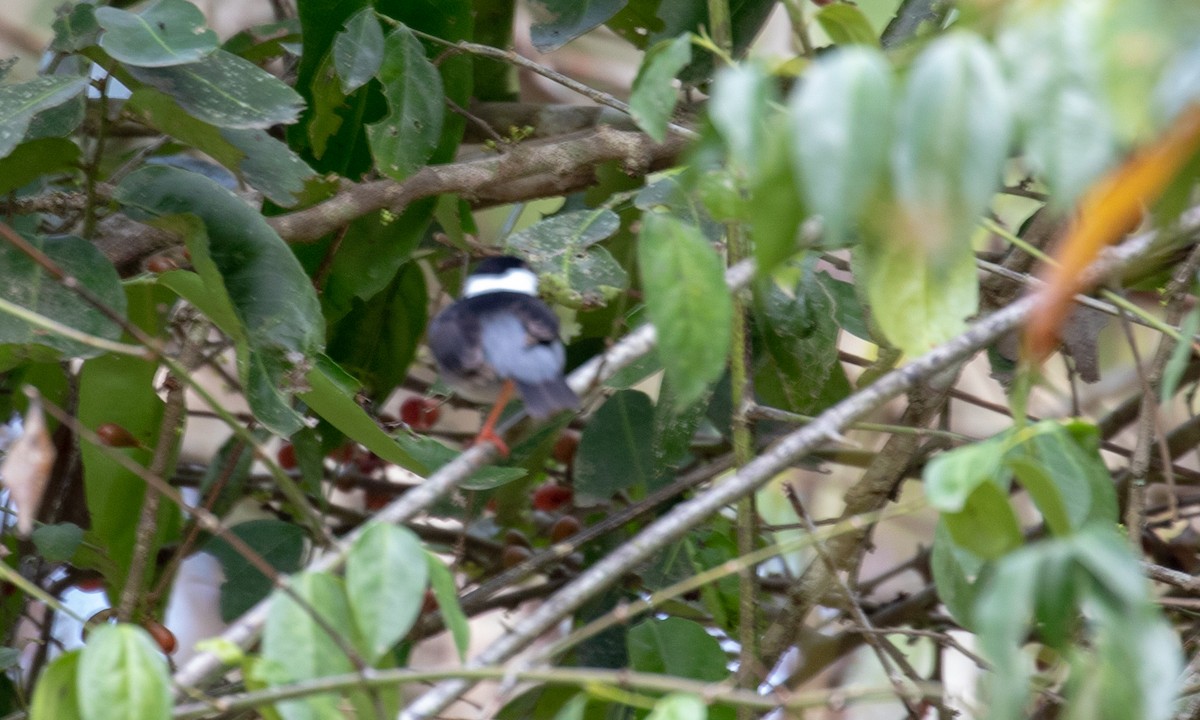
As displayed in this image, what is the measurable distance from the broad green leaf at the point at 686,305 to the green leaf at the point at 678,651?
0.90m

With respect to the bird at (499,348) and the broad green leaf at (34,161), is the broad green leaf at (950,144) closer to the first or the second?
the bird at (499,348)

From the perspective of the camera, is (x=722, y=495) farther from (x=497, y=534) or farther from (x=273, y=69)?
(x=273, y=69)

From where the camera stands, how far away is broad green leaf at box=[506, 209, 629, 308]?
86.4 inches

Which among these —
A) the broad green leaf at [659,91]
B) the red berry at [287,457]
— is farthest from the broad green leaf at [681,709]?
the red berry at [287,457]

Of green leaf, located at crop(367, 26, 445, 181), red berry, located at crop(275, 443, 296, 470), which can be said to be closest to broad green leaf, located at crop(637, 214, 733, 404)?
green leaf, located at crop(367, 26, 445, 181)

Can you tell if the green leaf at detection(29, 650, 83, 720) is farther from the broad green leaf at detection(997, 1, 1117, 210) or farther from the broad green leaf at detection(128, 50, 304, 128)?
the broad green leaf at detection(128, 50, 304, 128)

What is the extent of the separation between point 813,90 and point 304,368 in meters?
1.40

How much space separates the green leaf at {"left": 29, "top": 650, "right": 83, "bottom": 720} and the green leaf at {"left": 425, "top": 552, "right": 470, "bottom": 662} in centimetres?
36

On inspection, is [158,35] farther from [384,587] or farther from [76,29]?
[384,587]

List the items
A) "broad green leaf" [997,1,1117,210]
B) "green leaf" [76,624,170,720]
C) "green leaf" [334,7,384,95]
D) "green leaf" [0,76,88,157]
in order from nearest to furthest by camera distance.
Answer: "broad green leaf" [997,1,1117,210] → "green leaf" [76,624,170,720] → "green leaf" [0,76,88,157] → "green leaf" [334,7,384,95]

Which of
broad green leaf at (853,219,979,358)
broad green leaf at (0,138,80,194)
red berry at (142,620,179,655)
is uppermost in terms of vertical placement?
broad green leaf at (0,138,80,194)

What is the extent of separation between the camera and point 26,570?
2.83 meters

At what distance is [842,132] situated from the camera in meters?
0.94

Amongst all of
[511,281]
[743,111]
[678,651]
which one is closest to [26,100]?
[511,281]
